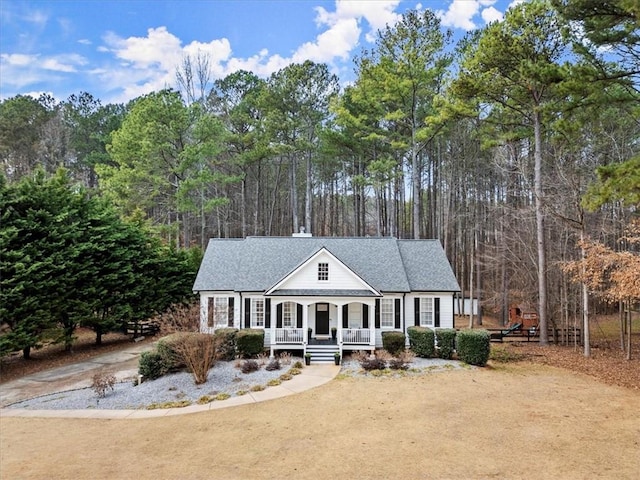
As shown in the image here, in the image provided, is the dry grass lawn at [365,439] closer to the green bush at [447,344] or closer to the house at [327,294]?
the green bush at [447,344]

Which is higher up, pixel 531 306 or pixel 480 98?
pixel 480 98

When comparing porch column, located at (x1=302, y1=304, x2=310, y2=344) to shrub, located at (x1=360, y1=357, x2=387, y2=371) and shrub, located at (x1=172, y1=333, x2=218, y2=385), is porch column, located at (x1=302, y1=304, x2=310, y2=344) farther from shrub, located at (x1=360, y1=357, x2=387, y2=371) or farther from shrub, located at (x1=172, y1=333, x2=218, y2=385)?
shrub, located at (x1=172, y1=333, x2=218, y2=385)

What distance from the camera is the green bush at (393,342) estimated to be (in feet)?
55.9

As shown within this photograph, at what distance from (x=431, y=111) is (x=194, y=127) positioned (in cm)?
1630

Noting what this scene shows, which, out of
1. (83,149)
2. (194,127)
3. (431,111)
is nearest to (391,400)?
(431,111)

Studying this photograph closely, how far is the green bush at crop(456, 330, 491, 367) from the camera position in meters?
15.5

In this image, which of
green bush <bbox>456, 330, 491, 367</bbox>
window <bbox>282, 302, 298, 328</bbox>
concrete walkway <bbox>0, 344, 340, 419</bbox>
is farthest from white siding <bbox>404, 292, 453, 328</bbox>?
window <bbox>282, 302, 298, 328</bbox>

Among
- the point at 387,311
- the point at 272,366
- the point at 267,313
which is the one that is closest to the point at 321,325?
the point at 267,313

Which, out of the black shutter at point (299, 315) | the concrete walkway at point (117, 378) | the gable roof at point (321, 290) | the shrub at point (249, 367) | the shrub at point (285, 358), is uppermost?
the gable roof at point (321, 290)

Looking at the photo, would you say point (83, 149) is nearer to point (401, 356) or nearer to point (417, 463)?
point (401, 356)

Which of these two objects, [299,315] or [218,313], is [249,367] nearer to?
[299,315]

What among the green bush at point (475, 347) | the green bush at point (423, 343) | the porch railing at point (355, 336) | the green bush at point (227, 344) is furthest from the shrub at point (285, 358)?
the green bush at point (475, 347)

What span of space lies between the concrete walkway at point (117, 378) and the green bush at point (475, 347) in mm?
5261

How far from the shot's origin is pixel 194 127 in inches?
1059
